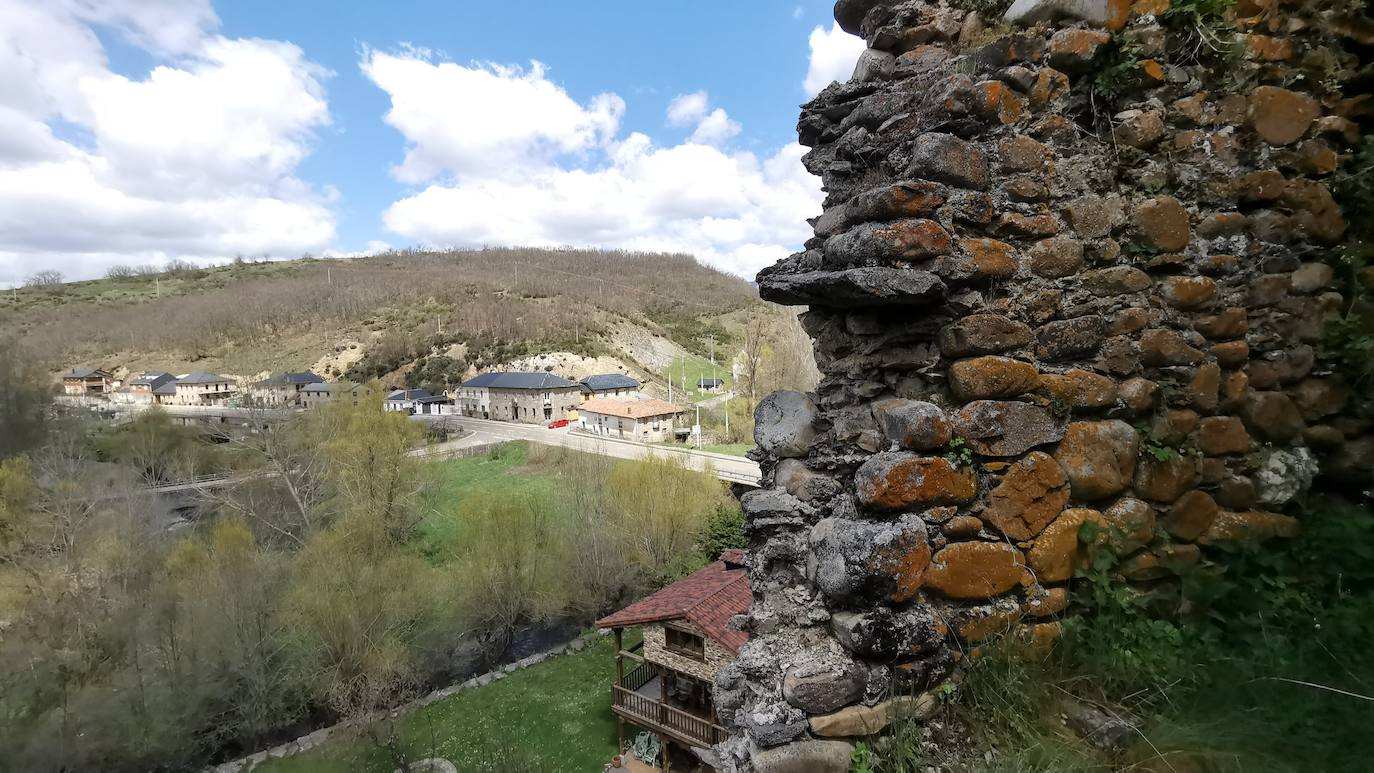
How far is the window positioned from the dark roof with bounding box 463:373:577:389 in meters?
43.3

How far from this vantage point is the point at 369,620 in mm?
16172

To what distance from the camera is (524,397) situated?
55.1 metres

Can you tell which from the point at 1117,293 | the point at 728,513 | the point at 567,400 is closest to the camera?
the point at 1117,293

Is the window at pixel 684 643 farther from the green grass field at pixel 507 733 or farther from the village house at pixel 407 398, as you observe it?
the village house at pixel 407 398

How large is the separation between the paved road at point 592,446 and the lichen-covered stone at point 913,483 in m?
18.9

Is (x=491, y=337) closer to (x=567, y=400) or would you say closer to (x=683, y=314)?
(x=567, y=400)

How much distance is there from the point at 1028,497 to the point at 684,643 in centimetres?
1110

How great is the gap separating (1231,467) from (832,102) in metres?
2.52

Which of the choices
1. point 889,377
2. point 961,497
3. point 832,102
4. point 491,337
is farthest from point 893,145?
point 491,337

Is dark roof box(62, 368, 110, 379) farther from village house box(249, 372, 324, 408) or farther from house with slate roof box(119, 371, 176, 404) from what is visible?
village house box(249, 372, 324, 408)

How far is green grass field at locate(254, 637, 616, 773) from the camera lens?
13.5 m

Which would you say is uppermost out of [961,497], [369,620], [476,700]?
[961,497]

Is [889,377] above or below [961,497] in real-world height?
above

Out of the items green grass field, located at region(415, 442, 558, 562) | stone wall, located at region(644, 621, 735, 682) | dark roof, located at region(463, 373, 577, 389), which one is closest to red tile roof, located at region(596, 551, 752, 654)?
stone wall, located at region(644, 621, 735, 682)
